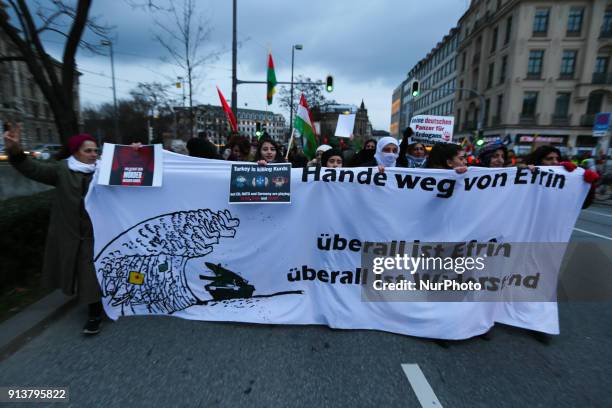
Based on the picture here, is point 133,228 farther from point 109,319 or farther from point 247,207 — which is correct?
point 247,207

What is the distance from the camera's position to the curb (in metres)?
2.57

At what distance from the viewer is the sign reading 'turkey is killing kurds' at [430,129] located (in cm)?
537

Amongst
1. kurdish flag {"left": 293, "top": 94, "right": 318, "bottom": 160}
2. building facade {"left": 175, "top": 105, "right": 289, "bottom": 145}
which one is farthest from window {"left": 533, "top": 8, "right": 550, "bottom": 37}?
kurdish flag {"left": 293, "top": 94, "right": 318, "bottom": 160}

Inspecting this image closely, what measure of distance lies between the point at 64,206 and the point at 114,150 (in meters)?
0.66

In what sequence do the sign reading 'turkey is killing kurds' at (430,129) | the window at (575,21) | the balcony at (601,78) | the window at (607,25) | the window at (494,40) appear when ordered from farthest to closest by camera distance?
the window at (494,40)
the window at (575,21)
the balcony at (601,78)
the window at (607,25)
the sign reading 'turkey is killing kurds' at (430,129)

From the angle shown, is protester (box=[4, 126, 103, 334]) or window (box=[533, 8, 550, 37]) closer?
protester (box=[4, 126, 103, 334])

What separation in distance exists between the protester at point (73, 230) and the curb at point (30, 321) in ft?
1.01

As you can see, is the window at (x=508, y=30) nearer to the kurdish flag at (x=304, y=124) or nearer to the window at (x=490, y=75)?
the window at (x=490, y=75)

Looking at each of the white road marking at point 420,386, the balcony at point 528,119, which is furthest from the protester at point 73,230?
the balcony at point 528,119

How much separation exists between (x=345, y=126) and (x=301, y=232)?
11.7 feet

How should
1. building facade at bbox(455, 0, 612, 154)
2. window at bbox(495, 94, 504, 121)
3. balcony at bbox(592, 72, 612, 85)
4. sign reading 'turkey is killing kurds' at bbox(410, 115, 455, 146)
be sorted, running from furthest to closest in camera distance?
window at bbox(495, 94, 504, 121), building facade at bbox(455, 0, 612, 154), balcony at bbox(592, 72, 612, 85), sign reading 'turkey is killing kurds' at bbox(410, 115, 455, 146)

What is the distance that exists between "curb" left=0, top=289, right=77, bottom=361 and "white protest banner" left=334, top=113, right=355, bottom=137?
15.6 feet

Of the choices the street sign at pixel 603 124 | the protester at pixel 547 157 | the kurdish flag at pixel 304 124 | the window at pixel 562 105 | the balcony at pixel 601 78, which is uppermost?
the balcony at pixel 601 78

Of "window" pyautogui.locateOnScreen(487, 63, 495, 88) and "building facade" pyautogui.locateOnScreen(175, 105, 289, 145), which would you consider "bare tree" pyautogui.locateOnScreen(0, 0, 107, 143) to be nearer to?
"building facade" pyautogui.locateOnScreen(175, 105, 289, 145)
